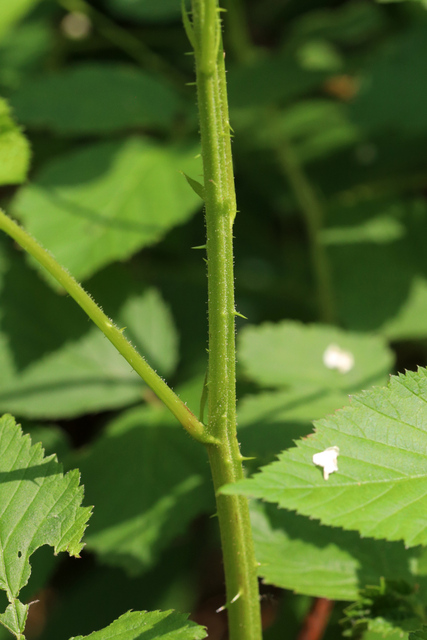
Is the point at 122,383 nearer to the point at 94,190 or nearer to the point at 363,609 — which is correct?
the point at 94,190

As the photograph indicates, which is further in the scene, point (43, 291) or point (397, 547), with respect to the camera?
point (43, 291)

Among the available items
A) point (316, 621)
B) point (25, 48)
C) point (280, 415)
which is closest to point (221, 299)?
point (280, 415)

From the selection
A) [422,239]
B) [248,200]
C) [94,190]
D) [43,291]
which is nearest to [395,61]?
[422,239]

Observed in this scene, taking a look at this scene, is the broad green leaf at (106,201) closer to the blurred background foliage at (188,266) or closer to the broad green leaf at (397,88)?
the blurred background foliage at (188,266)

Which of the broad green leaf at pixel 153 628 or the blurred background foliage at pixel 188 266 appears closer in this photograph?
the broad green leaf at pixel 153 628

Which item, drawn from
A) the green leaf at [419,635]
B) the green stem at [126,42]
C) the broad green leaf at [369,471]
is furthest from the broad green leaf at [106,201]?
the green leaf at [419,635]

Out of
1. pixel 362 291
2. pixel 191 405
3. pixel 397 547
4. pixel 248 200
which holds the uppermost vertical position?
pixel 248 200
